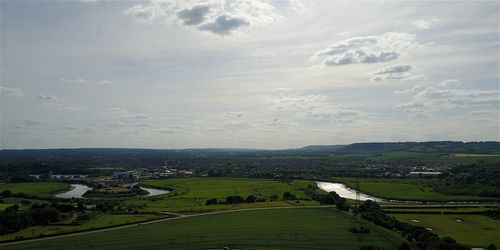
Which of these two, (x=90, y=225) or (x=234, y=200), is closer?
(x=90, y=225)

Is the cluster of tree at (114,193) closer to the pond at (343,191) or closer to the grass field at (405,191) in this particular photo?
the pond at (343,191)

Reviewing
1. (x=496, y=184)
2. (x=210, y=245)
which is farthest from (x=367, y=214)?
(x=496, y=184)

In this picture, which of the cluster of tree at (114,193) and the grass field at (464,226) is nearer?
the grass field at (464,226)

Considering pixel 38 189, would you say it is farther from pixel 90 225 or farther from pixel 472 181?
pixel 472 181

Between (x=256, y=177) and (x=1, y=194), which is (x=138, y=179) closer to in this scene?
(x=256, y=177)

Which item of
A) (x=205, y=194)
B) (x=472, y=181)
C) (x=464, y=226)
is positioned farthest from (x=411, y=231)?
(x=472, y=181)

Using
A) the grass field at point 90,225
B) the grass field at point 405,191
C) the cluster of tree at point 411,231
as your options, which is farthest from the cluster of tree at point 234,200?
the grass field at point 405,191

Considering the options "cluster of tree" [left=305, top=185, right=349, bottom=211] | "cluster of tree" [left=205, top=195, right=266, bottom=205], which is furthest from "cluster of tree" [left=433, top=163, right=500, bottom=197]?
"cluster of tree" [left=205, top=195, right=266, bottom=205]
